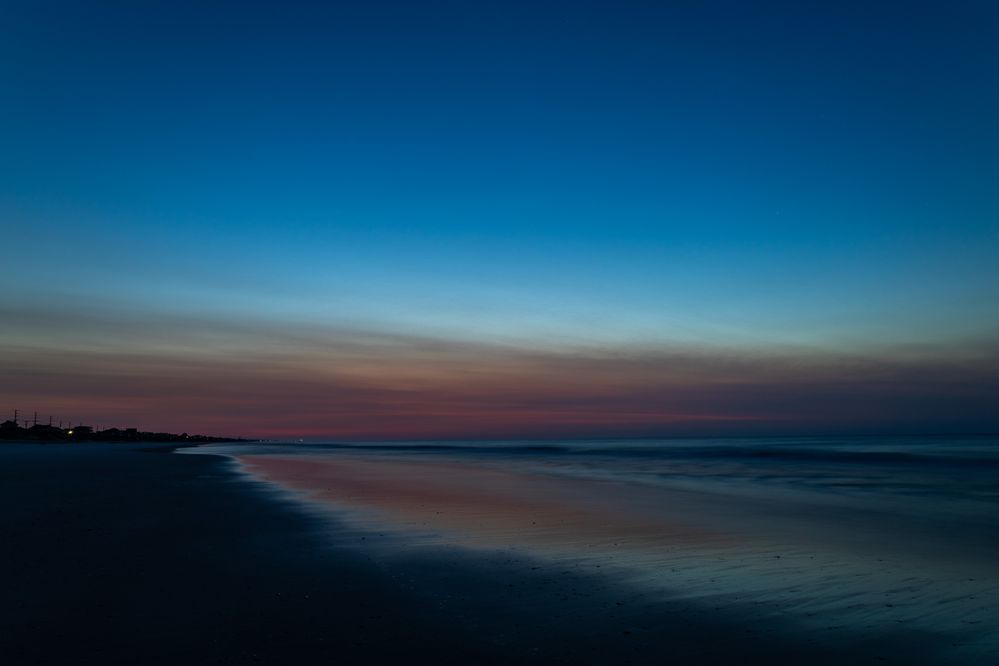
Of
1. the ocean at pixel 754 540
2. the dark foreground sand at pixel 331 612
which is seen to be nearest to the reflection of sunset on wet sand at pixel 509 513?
the ocean at pixel 754 540

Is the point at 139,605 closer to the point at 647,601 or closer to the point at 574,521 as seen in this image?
the point at 647,601

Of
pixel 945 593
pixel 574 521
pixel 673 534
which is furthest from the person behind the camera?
pixel 574 521

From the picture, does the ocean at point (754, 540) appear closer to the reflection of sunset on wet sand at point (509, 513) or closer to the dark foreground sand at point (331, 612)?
the reflection of sunset on wet sand at point (509, 513)

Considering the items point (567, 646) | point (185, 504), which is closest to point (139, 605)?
point (567, 646)

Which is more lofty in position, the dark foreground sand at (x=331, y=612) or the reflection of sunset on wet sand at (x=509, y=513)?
the dark foreground sand at (x=331, y=612)

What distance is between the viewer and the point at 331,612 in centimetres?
735

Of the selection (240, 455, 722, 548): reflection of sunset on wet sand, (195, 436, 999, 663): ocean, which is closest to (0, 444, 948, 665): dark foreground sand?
(195, 436, 999, 663): ocean

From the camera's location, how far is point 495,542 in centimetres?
1220

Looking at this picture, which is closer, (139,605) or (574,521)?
(139,605)

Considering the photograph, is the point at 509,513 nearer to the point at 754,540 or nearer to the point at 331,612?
the point at 754,540

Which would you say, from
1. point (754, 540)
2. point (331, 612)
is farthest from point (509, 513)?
point (331, 612)

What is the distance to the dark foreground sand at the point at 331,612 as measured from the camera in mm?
6094

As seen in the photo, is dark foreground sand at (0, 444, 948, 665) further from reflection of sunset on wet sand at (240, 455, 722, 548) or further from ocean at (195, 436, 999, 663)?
reflection of sunset on wet sand at (240, 455, 722, 548)

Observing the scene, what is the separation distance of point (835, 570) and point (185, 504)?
49.9ft
